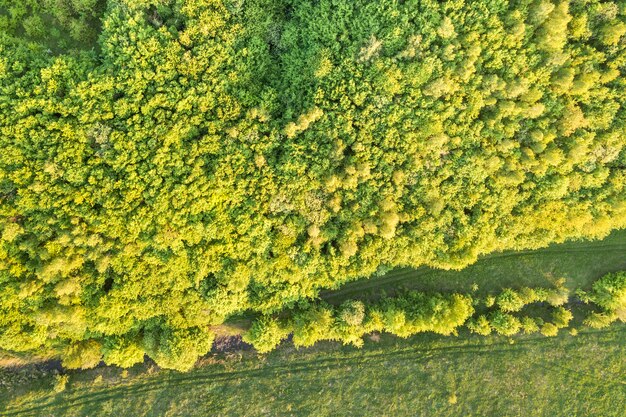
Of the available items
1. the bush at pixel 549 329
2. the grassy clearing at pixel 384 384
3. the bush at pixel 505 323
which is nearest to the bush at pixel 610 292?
the grassy clearing at pixel 384 384

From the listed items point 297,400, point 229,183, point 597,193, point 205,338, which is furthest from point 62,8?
point 597,193

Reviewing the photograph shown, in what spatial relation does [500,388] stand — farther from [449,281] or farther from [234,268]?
[234,268]

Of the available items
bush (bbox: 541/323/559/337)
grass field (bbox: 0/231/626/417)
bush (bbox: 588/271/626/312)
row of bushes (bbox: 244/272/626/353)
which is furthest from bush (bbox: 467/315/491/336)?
bush (bbox: 588/271/626/312)

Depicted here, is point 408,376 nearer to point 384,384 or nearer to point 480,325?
point 384,384

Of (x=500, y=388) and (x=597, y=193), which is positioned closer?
(x=597, y=193)

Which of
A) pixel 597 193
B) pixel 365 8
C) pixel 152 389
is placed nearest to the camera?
pixel 365 8

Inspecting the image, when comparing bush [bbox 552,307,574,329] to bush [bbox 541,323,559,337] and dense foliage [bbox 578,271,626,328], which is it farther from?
dense foliage [bbox 578,271,626,328]
